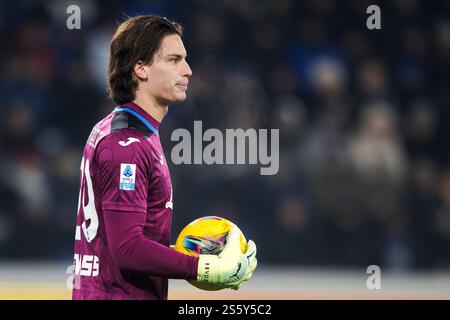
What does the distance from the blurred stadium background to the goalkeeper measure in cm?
539

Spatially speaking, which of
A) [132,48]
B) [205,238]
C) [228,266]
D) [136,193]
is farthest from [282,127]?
[136,193]

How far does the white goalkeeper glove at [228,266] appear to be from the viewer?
3.59 m

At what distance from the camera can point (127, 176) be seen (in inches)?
138

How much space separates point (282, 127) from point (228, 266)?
21.9 ft

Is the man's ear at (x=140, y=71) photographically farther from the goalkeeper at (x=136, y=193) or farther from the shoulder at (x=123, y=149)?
the shoulder at (x=123, y=149)

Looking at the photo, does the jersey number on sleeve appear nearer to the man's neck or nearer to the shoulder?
the shoulder

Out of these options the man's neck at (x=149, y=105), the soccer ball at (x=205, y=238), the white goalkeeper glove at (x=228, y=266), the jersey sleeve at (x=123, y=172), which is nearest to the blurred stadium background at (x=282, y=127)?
the soccer ball at (x=205, y=238)

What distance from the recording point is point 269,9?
36.8 ft

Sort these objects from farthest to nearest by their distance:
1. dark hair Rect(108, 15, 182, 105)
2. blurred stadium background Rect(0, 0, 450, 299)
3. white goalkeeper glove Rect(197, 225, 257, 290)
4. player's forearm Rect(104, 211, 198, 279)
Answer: blurred stadium background Rect(0, 0, 450, 299)
dark hair Rect(108, 15, 182, 105)
white goalkeeper glove Rect(197, 225, 257, 290)
player's forearm Rect(104, 211, 198, 279)

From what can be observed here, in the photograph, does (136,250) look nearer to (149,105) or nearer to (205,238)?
(205,238)

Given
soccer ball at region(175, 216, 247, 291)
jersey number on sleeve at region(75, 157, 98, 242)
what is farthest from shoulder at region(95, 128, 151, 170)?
soccer ball at region(175, 216, 247, 291)

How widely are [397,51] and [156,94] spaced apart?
7.64 metres

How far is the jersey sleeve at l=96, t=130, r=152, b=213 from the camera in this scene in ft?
11.4
